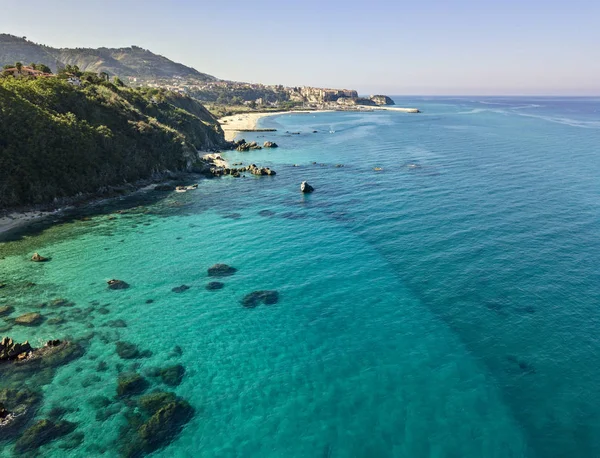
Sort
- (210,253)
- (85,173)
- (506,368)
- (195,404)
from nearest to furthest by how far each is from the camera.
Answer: (195,404) → (506,368) → (210,253) → (85,173)

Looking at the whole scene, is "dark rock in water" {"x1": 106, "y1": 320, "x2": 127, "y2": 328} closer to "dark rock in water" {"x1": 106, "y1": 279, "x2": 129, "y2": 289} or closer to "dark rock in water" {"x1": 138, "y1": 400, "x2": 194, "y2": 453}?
"dark rock in water" {"x1": 106, "y1": 279, "x2": 129, "y2": 289}

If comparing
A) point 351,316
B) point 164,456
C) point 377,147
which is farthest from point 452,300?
point 377,147

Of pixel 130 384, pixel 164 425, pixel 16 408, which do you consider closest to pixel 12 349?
pixel 16 408

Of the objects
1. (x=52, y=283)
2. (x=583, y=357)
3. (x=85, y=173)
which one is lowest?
(x=583, y=357)

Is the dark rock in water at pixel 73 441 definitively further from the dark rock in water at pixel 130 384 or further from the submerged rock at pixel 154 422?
the dark rock in water at pixel 130 384

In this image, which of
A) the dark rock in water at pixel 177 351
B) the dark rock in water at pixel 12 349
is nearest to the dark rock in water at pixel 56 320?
the dark rock in water at pixel 12 349

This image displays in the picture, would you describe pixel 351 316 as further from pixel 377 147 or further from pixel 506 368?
pixel 377 147
